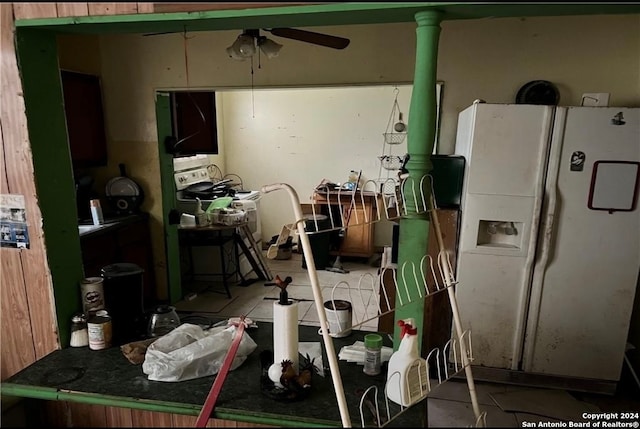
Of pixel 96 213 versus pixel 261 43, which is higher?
pixel 261 43

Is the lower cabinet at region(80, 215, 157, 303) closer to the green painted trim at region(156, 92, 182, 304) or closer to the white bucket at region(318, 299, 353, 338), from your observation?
the green painted trim at region(156, 92, 182, 304)

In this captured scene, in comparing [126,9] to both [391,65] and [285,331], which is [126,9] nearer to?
[285,331]

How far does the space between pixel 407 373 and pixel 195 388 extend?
714 millimetres

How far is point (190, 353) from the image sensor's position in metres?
1.47

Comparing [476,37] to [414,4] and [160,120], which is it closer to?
[414,4]

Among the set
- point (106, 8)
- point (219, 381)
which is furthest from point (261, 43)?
point (219, 381)

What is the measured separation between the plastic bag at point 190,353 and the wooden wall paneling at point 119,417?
140 mm

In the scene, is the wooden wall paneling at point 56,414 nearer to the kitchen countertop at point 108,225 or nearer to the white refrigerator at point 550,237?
the kitchen countertop at point 108,225

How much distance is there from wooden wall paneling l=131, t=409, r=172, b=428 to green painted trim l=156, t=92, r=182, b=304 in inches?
101

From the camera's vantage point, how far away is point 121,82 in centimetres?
358

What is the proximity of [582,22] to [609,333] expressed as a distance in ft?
6.70

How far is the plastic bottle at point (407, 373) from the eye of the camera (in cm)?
129

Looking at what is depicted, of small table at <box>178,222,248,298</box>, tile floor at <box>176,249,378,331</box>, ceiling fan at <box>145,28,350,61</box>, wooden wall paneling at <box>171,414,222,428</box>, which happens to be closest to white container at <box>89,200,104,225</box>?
small table at <box>178,222,248,298</box>

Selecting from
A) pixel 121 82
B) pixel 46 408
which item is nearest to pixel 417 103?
pixel 46 408
